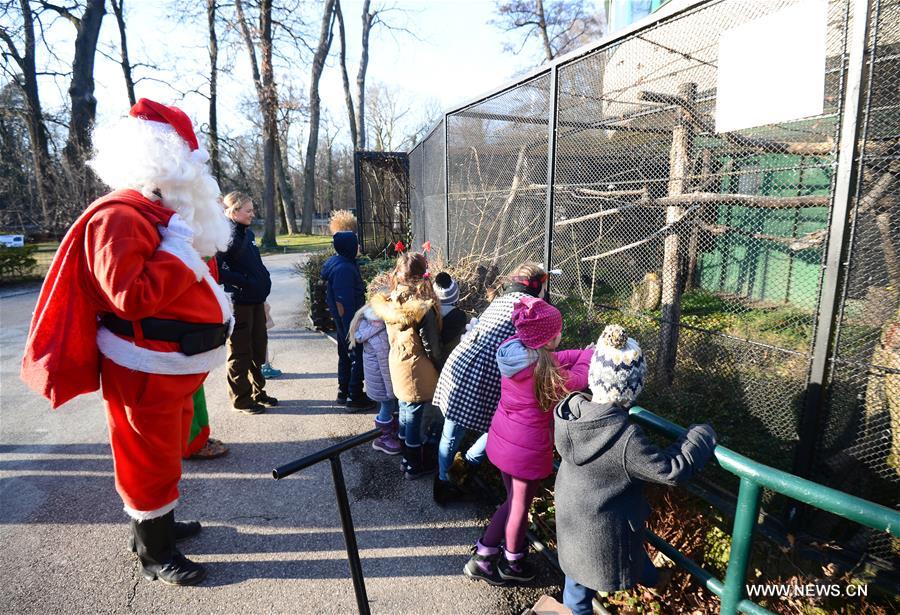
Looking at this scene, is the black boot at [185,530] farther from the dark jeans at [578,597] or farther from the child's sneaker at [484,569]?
the dark jeans at [578,597]

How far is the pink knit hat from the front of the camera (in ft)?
7.41

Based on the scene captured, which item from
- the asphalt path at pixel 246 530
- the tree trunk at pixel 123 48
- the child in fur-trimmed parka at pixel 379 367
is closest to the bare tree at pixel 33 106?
the tree trunk at pixel 123 48

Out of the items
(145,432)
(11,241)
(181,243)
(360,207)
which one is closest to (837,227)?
(181,243)

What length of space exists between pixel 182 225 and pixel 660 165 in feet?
13.3

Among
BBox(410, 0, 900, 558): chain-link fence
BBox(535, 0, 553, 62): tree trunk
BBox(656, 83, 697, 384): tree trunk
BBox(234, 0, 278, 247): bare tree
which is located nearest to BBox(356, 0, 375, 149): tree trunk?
BBox(234, 0, 278, 247): bare tree

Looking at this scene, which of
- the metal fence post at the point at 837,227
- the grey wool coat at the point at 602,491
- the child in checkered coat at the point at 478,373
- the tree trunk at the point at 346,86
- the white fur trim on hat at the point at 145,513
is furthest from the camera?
the tree trunk at the point at 346,86

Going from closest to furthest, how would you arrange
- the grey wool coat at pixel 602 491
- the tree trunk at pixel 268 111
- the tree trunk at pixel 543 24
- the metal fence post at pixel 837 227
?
the grey wool coat at pixel 602 491 < the metal fence post at pixel 837 227 < the tree trunk at pixel 268 111 < the tree trunk at pixel 543 24

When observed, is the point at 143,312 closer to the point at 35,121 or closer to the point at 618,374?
the point at 618,374

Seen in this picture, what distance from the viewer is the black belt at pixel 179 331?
228cm

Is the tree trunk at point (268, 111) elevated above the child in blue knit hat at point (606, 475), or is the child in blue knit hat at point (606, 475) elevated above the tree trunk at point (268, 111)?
the tree trunk at point (268, 111)

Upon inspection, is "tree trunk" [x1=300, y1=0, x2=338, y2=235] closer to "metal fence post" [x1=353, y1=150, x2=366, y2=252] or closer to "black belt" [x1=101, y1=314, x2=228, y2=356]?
"metal fence post" [x1=353, y1=150, x2=366, y2=252]

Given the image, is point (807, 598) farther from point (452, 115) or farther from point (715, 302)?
point (715, 302)

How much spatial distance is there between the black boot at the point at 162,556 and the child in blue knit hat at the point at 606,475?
1.89m

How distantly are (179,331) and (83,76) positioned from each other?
16528 mm
